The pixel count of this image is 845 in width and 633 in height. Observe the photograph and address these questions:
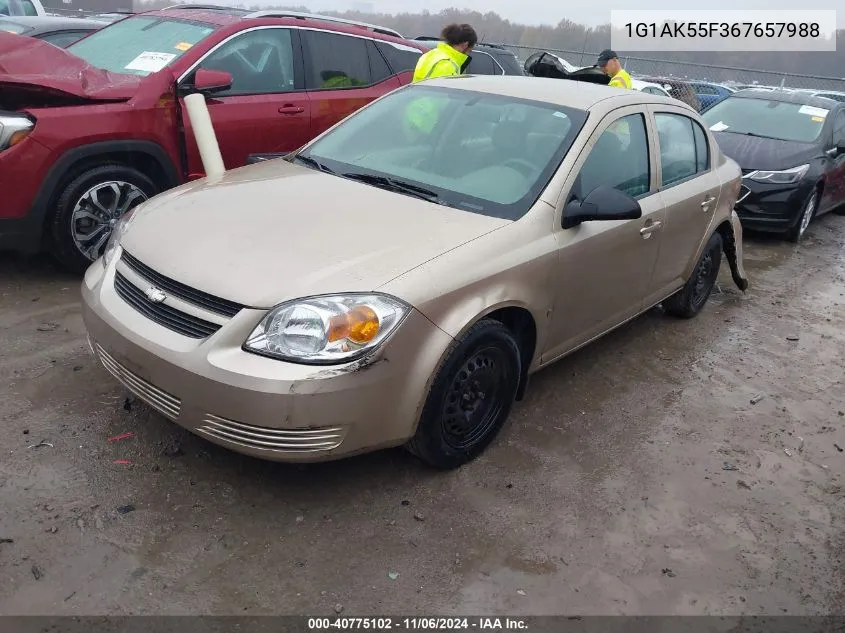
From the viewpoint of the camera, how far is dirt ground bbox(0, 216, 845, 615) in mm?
2594

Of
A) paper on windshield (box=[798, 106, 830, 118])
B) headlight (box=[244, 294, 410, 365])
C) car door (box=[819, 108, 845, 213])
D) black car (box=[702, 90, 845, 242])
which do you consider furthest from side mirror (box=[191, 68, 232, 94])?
paper on windshield (box=[798, 106, 830, 118])

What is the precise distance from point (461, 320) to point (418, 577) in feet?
3.25

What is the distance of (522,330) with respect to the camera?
351 centimetres

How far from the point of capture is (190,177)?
5.16 meters

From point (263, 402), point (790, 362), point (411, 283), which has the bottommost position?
point (790, 362)

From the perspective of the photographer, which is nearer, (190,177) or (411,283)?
(411,283)

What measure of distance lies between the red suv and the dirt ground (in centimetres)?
78

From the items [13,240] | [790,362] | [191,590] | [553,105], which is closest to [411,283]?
[191,590]

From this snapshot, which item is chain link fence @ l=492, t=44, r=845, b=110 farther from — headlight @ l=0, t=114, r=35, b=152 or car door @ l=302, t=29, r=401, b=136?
headlight @ l=0, t=114, r=35, b=152

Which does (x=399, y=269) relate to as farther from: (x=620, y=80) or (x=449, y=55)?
(x=620, y=80)

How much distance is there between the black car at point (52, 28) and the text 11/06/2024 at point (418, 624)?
7.98m

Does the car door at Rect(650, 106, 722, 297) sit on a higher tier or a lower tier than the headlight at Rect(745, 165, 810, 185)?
higher

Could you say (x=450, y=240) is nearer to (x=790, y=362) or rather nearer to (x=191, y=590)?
(x=191, y=590)

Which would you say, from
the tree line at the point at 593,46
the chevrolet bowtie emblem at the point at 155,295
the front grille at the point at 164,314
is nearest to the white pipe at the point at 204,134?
the front grille at the point at 164,314
